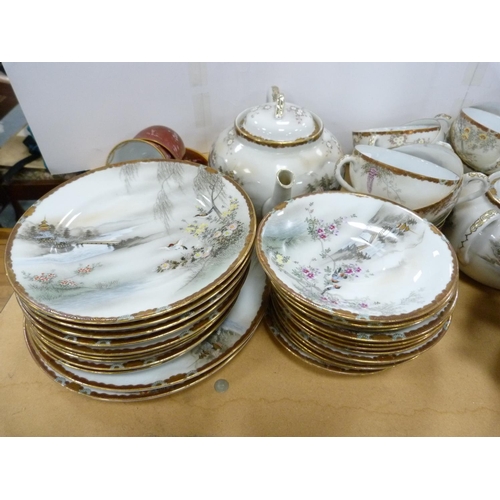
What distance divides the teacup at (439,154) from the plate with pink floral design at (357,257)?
0.59ft

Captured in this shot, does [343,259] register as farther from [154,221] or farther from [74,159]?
[74,159]

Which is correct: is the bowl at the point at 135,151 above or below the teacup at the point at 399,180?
below

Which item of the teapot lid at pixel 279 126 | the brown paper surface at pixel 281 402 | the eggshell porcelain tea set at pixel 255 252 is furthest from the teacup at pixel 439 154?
the brown paper surface at pixel 281 402

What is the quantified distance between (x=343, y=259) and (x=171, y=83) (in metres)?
0.58

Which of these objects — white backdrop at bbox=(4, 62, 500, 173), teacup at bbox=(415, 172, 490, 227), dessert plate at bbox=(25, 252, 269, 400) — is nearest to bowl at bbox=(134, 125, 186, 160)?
white backdrop at bbox=(4, 62, 500, 173)

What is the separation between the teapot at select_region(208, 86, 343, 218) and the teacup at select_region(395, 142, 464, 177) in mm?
167

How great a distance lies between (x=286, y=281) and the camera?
0.55m

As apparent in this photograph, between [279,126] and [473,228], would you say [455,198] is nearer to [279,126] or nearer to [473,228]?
[473,228]

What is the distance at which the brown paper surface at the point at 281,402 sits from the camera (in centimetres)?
56

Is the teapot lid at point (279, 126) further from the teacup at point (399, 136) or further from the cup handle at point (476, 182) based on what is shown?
the cup handle at point (476, 182)

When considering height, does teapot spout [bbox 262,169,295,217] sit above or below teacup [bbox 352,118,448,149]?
above

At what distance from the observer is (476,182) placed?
2.29 feet

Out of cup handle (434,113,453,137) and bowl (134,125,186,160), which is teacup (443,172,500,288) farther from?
bowl (134,125,186,160)

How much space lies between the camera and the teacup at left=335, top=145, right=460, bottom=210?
0.66 meters
